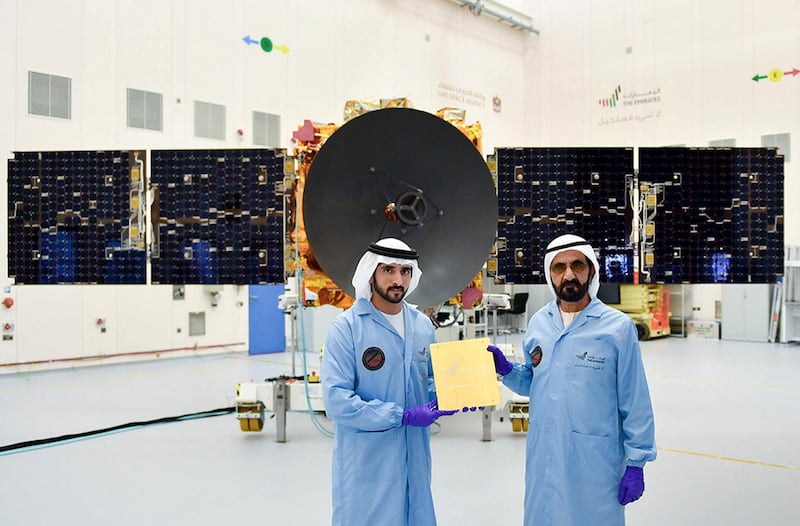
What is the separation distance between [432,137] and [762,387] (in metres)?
6.44

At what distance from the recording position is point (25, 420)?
6.73m

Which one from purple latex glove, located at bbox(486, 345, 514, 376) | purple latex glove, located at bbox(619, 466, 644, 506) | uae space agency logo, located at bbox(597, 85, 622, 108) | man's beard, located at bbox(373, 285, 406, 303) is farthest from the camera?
uae space agency logo, located at bbox(597, 85, 622, 108)

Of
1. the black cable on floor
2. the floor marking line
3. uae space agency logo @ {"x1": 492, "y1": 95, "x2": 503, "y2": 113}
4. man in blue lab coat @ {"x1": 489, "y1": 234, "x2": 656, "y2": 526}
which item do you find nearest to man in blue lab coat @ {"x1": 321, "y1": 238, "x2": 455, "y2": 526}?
man in blue lab coat @ {"x1": 489, "y1": 234, "x2": 656, "y2": 526}

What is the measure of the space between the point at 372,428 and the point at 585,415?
90 centimetres

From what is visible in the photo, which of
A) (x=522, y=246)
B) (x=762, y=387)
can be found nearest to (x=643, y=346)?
(x=762, y=387)

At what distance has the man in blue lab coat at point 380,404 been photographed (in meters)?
2.74

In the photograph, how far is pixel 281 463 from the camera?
5.33m

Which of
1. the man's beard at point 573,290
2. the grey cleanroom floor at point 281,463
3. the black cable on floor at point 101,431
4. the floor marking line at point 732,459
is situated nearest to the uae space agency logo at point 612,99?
the grey cleanroom floor at point 281,463

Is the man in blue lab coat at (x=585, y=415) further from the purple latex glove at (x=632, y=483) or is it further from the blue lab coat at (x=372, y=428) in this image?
the blue lab coat at (x=372, y=428)

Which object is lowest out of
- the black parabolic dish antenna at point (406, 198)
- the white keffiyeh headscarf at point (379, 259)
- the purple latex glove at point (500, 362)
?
the purple latex glove at point (500, 362)

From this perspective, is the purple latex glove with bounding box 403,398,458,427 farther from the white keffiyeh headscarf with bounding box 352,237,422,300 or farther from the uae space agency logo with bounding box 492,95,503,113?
the uae space agency logo with bounding box 492,95,503,113

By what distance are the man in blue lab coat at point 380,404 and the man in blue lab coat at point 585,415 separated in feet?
1.56

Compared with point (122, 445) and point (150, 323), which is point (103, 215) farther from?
point (150, 323)

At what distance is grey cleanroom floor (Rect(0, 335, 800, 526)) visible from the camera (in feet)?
14.1
